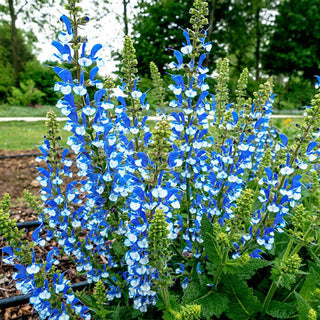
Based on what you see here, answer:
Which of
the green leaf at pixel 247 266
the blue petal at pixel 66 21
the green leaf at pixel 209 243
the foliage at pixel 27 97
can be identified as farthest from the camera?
the foliage at pixel 27 97

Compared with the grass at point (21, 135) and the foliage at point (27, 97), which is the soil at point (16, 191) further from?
the foliage at point (27, 97)

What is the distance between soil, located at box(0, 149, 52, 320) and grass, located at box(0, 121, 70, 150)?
791 millimetres

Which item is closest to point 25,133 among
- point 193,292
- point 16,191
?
point 16,191

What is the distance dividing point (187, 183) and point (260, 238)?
0.62 metres

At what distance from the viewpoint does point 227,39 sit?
12.8 meters

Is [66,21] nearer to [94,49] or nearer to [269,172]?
[94,49]

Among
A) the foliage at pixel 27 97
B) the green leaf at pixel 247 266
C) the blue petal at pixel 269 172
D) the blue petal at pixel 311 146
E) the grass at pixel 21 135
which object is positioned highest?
the blue petal at pixel 311 146

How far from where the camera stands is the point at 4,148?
22.2ft

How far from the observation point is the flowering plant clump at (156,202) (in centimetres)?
148

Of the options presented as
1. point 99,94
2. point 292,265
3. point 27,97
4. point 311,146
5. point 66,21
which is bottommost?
point 27,97

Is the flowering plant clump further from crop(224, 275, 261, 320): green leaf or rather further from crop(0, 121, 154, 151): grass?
crop(0, 121, 154, 151): grass

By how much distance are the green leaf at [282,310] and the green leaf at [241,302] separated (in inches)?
3.5

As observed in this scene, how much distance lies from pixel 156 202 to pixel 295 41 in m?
22.2

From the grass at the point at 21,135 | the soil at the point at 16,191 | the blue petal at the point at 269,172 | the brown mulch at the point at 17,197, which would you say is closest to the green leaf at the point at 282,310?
the blue petal at the point at 269,172
